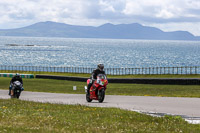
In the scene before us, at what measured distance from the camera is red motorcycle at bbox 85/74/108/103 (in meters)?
20.9

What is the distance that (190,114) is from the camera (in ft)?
51.3

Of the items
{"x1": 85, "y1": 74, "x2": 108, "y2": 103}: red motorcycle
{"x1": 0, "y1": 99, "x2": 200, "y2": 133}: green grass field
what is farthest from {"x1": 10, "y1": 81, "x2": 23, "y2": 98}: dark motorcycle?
{"x1": 0, "y1": 99, "x2": 200, "y2": 133}: green grass field

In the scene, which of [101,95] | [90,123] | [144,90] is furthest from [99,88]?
[144,90]

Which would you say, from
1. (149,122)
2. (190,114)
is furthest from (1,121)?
(190,114)

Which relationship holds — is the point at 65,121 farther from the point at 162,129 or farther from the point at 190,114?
the point at 190,114

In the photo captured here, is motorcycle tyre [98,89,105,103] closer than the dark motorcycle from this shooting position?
Yes

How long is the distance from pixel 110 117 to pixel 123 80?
37940 millimetres

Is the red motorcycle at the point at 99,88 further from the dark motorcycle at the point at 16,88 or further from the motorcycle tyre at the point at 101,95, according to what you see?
the dark motorcycle at the point at 16,88

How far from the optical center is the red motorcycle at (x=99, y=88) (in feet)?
68.5

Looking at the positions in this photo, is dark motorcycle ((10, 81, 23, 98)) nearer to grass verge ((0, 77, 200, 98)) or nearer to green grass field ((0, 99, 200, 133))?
grass verge ((0, 77, 200, 98))

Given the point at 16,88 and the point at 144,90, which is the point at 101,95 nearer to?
the point at 16,88

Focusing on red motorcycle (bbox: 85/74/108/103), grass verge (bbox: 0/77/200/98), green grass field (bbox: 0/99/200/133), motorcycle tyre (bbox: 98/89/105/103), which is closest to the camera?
green grass field (bbox: 0/99/200/133)

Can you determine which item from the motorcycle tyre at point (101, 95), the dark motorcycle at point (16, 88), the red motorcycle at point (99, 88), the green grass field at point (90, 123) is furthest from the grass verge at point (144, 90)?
the green grass field at point (90, 123)

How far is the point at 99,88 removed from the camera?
70.6ft
